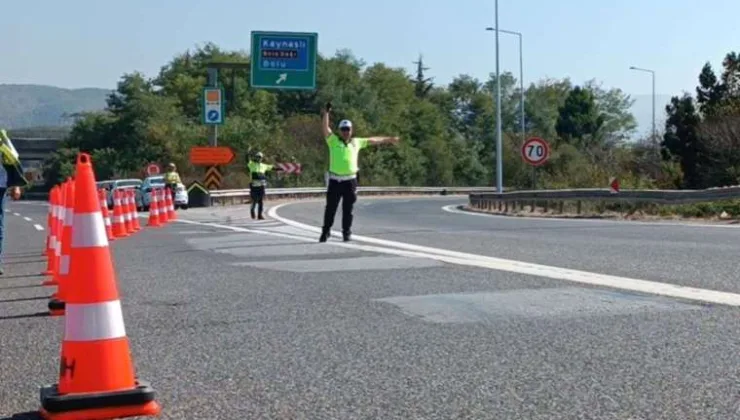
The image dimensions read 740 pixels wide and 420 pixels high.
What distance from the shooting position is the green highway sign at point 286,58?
3925 centimetres

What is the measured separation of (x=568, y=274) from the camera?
984 cm

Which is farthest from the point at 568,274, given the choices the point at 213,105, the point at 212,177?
the point at 212,177

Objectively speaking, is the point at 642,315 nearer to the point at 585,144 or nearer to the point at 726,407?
the point at 726,407

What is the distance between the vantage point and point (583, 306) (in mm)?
7746

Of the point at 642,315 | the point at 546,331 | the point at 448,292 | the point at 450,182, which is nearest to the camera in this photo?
the point at 546,331

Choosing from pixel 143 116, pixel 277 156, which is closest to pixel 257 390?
pixel 277 156

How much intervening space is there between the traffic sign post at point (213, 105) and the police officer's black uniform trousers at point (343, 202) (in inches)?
945

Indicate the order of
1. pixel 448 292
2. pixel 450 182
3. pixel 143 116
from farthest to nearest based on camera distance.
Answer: pixel 450 182 < pixel 143 116 < pixel 448 292

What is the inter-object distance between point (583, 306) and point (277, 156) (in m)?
60.9

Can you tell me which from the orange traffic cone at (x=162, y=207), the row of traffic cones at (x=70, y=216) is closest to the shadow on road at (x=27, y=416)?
the row of traffic cones at (x=70, y=216)

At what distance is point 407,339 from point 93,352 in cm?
222

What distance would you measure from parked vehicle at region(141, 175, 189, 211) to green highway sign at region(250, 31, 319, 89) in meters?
5.38

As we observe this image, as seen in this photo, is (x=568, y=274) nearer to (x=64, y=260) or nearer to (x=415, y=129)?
(x=64, y=260)

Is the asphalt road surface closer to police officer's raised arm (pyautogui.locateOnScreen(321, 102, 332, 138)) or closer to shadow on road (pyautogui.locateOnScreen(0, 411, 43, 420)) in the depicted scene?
shadow on road (pyautogui.locateOnScreen(0, 411, 43, 420))
